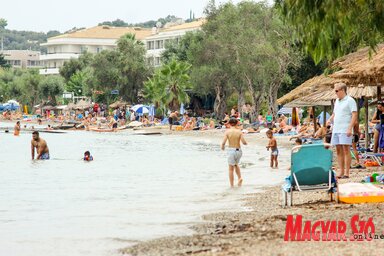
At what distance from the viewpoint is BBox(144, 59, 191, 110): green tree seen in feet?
245

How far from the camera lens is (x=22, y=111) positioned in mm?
125375

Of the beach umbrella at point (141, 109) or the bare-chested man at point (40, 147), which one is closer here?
the bare-chested man at point (40, 147)

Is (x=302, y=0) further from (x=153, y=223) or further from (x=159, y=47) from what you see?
(x=159, y=47)

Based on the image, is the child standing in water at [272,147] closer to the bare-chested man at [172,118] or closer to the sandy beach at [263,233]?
the sandy beach at [263,233]

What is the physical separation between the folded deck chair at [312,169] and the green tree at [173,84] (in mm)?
61224

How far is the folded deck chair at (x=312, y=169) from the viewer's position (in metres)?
12.2

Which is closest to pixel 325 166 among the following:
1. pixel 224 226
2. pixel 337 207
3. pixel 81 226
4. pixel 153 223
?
pixel 337 207

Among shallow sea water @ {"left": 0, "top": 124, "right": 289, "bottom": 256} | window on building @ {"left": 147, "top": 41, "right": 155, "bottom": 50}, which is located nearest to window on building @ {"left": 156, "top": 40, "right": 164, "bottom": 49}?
window on building @ {"left": 147, "top": 41, "right": 155, "bottom": 50}

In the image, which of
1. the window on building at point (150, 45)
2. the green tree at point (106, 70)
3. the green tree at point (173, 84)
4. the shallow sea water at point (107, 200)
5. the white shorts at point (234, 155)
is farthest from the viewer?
the window on building at point (150, 45)

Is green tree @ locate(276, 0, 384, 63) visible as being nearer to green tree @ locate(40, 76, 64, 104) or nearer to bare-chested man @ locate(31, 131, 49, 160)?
bare-chested man @ locate(31, 131, 49, 160)

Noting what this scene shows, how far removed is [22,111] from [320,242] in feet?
391

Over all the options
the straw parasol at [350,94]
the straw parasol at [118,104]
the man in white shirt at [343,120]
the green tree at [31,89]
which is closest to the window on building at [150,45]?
the green tree at [31,89]

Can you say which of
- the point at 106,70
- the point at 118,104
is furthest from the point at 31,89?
the point at 106,70

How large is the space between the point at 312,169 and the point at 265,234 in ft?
7.82
